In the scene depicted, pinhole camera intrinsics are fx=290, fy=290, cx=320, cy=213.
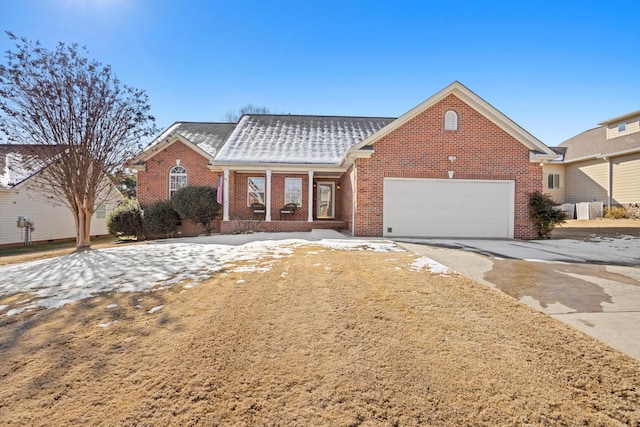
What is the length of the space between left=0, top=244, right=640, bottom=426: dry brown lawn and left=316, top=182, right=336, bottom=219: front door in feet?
37.6

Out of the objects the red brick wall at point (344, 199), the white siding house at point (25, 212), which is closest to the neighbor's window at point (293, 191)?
the red brick wall at point (344, 199)

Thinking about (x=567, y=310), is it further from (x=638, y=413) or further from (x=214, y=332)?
(x=214, y=332)

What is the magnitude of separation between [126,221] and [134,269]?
30.1 ft

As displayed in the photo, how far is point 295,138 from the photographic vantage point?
1554 centimetres

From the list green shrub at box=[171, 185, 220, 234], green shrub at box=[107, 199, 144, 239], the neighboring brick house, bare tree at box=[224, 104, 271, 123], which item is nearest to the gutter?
the neighboring brick house

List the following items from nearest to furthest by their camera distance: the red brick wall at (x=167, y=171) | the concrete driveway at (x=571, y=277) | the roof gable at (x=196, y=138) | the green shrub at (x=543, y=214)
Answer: the concrete driveway at (x=571, y=277) < the green shrub at (x=543, y=214) < the roof gable at (x=196, y=138) < the red brick wall at (x=167, y=171)

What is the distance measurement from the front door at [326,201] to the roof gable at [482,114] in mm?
5066

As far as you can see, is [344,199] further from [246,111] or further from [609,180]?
[246,111]

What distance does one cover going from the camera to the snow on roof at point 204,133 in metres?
16.2

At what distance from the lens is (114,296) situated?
4.27 m

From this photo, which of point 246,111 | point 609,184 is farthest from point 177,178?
point 609,184

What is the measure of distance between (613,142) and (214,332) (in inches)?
1025

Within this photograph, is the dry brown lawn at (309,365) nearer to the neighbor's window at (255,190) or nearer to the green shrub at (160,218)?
the green shrub at (160,218)

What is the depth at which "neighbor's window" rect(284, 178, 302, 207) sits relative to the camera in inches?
574
